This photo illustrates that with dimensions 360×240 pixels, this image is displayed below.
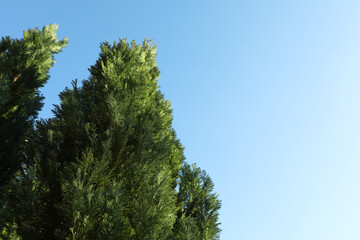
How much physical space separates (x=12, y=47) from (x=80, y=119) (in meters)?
6.93

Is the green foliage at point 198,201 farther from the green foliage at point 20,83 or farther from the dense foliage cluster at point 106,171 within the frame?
the green foliage at point 20,83

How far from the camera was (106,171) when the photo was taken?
580 cm

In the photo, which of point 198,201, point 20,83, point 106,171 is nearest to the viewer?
point 106,171

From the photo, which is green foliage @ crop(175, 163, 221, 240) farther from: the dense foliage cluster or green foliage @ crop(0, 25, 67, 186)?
green foliage @ crop(0, 25, 67, 186)

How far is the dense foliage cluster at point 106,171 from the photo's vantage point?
15.9 feet

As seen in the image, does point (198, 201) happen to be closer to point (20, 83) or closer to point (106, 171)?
point (106, 171)

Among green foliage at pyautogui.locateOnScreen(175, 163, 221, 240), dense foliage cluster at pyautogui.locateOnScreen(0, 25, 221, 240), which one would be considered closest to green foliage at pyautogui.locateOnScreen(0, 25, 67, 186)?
dense foliage cluster at pyautogui.locateOnScreen(0, 25, 221, 240)

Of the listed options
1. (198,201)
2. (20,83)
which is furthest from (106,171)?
(20,83)

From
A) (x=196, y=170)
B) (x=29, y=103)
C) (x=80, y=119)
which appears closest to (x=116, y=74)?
(x=80, y=119)

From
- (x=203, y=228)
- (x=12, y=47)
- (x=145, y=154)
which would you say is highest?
(x=12, y=47)

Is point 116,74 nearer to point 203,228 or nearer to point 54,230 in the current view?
point 54,230

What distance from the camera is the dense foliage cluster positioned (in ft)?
15.9

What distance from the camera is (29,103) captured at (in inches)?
419

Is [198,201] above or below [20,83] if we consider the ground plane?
below
